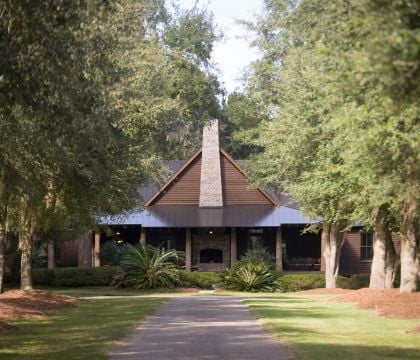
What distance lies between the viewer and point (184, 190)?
182 feet

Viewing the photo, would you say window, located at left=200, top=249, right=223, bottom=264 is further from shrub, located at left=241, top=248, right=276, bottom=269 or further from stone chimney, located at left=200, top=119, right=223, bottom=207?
shrub, located at left=241, top=248, right=276, bottom=269

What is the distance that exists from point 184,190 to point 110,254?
7056mm

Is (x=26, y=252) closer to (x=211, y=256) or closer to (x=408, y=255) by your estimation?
(x=408, y=255)

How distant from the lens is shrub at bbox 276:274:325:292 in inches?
1805

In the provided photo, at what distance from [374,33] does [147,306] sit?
2326 centimetres

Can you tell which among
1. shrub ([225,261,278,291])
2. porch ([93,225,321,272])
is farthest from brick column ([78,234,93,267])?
shrub ([225,261,278,291])

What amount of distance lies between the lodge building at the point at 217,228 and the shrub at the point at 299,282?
5.64 metres

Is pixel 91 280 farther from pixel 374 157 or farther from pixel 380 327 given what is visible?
pixel 374 157

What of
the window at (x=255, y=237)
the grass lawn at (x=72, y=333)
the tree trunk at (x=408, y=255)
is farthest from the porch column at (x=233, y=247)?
the grass lawn at (x=72, y=333)

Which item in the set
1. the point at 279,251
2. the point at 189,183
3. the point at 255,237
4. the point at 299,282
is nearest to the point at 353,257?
the point at 255,237

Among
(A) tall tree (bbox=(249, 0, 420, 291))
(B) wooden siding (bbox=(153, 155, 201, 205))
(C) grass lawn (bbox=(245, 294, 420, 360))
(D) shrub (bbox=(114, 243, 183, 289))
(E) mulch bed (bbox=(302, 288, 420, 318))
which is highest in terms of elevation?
(B) wooden siding (bbox=(153, 155, 201, 205))

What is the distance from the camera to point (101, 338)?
712 inches

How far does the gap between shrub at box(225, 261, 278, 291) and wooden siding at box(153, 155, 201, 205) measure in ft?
35.8

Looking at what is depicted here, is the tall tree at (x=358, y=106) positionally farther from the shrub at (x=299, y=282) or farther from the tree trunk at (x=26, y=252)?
the shrub at (x=299, y=282)
